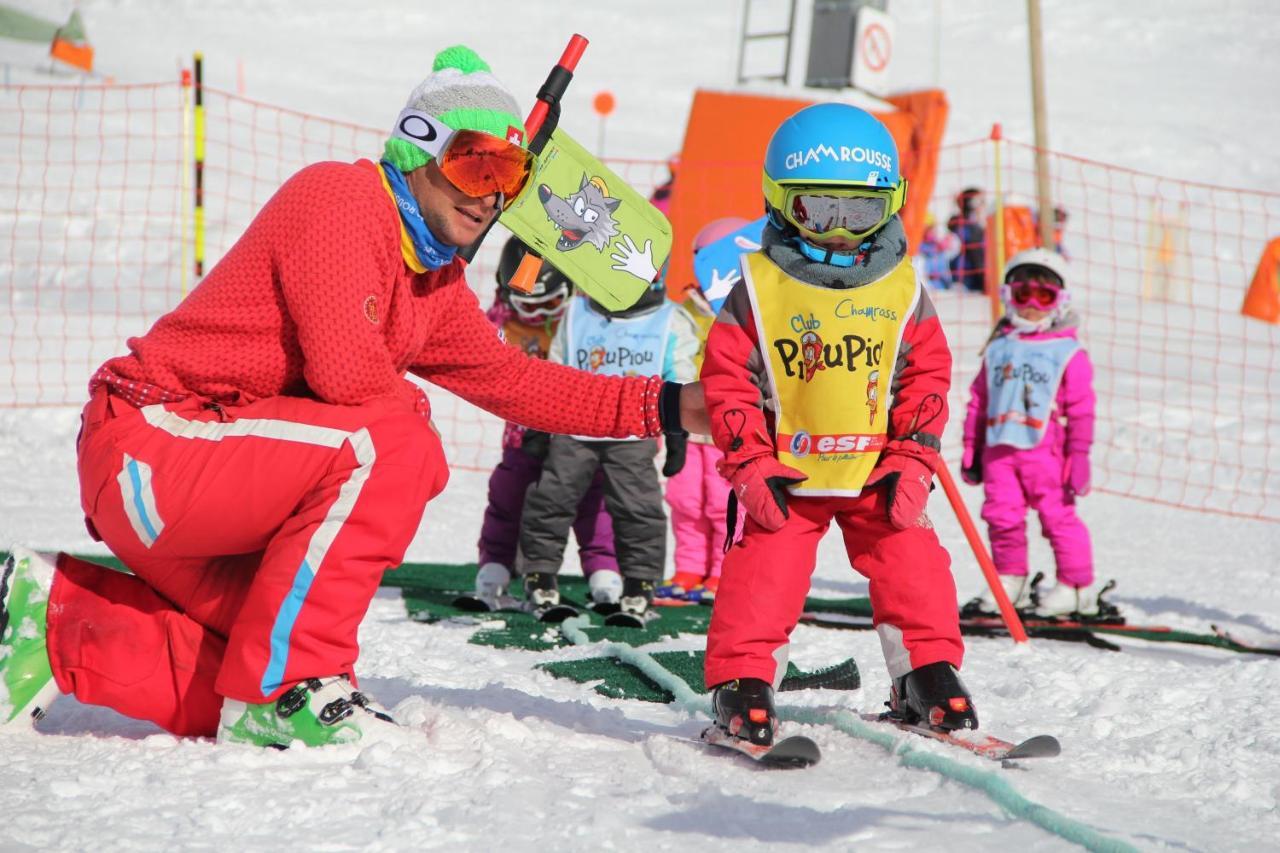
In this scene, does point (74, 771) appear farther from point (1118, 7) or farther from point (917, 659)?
point (1118, 7)

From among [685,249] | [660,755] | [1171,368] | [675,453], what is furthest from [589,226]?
[1171,368]

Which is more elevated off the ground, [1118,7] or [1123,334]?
[1118,7]

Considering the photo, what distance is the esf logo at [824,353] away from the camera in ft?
10.0

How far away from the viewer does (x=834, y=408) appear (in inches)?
121

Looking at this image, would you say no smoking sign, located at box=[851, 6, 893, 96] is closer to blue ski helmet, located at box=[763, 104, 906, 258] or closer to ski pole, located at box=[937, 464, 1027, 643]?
ski pole, located at box=[937, 464, 1027, 643]

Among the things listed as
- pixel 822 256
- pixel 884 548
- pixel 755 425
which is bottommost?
pixel 884 548

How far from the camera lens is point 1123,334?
15008 mm

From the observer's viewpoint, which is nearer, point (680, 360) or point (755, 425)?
point (755, 425)

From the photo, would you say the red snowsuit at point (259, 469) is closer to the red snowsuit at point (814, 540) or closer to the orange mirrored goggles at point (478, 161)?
the orange mirrored goggles at point (478, 161)

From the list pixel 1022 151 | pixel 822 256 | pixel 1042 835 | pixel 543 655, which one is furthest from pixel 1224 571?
pixel 1022 151

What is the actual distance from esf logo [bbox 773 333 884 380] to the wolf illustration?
1.86 feet

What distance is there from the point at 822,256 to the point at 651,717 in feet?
3.84

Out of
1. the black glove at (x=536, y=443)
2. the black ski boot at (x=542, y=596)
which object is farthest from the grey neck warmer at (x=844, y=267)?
the black glove at (x=536, y=443)

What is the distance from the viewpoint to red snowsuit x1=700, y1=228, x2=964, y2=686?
301 cm
